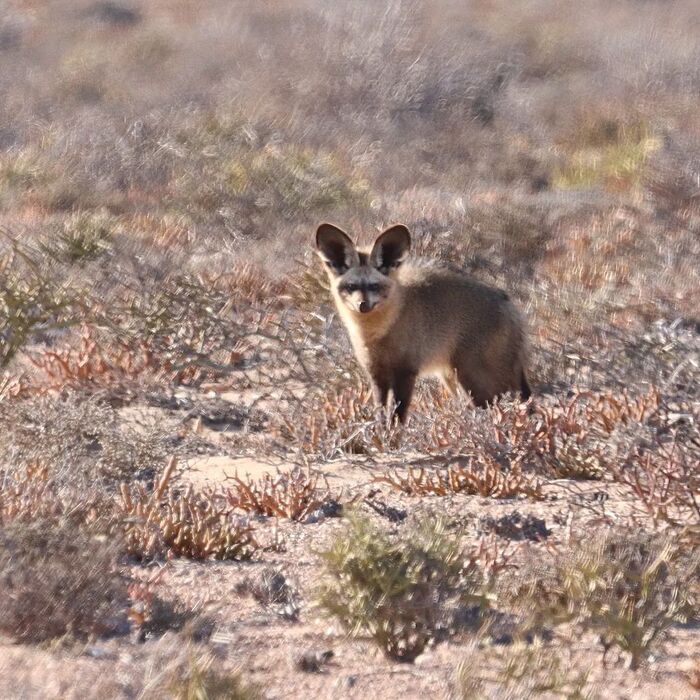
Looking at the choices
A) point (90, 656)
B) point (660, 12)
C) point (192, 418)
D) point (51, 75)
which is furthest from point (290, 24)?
point (90, 656)

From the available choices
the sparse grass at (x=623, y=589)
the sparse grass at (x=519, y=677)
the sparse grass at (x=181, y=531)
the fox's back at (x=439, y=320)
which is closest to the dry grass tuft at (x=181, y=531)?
the sparse grass at (x=181, y=531)

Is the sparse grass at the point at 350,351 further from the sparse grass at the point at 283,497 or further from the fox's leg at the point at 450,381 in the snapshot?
the fox's leg at the point at 450,381

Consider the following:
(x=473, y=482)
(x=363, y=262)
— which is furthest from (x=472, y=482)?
(x=363, y=262)

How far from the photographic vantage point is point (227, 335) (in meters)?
8.70

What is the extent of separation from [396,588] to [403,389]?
132 inches

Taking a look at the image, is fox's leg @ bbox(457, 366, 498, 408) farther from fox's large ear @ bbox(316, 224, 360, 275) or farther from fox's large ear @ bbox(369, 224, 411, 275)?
fox's large ear @ bbox(316, 224, 360, 275)

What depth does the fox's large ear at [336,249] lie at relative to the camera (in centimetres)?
754

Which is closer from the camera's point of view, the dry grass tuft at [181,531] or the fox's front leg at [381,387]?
the dry grass tuft at [181,531]

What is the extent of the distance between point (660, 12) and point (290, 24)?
40.0 ft

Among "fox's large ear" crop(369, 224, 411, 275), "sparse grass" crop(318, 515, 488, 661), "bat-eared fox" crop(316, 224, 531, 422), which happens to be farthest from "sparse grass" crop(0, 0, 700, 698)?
"fox's large ear" crop(369, 224, 411, 275)

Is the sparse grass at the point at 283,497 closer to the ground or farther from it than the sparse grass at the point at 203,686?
closer to the ground

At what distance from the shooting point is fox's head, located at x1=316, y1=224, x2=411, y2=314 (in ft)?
24.5

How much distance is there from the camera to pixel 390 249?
25.0ft

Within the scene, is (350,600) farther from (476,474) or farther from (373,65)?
(373,65)
